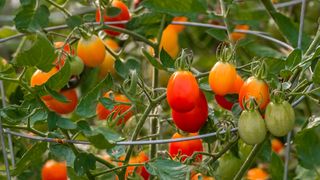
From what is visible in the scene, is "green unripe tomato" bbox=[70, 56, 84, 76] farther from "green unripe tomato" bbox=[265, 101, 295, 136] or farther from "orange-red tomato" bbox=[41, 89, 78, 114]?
"green unripe tomato" bbox=[265, 101, 295, 136]

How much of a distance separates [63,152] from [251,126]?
13.1 inches

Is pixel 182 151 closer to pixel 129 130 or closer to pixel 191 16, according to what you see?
pixel 129 130

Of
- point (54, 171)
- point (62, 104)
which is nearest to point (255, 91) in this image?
point (62, 104)

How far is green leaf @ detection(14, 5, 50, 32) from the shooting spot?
1.35m

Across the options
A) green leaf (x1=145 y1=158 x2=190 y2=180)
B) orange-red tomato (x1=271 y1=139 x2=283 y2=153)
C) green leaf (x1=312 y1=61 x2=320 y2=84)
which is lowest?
orange-red tomato (x1=271 y1=139 x2=283 y2=153)

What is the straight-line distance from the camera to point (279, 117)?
1143 millimetres

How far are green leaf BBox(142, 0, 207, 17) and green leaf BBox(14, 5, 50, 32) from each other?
0.19 meters

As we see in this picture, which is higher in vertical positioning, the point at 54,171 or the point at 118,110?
the point at 118,110

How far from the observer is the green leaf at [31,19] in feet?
4.42

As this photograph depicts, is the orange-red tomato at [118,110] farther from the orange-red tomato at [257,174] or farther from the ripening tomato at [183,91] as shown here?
the orange-red tomato at [257,174]

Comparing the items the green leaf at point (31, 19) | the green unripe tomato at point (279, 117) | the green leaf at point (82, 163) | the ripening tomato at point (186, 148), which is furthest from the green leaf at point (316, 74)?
the green leaf at point (31, 19)

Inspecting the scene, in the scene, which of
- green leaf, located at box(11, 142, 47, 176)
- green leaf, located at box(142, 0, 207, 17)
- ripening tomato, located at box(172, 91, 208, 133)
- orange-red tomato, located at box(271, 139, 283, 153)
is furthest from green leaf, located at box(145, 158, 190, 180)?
orange-red tomato, located at box(271, 139, 283, 153)

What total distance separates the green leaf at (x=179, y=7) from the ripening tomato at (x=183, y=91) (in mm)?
236

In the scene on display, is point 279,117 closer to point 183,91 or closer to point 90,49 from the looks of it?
point 183,91
